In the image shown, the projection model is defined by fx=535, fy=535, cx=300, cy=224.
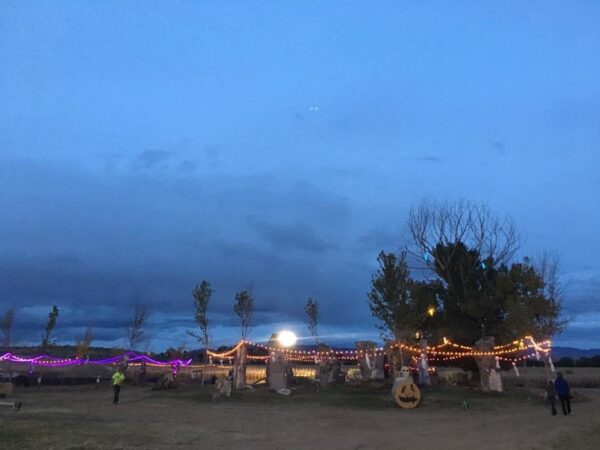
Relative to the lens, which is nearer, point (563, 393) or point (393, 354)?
point (563, 393)

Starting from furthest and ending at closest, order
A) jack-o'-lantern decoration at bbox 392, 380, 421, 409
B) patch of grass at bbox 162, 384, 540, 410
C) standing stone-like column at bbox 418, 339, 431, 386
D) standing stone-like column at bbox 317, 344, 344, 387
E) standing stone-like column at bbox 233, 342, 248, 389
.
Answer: standing stone-like column at bbox 317, 344, 344, 387 < standing stone-like column at bbox 418, 339, 431, 386 < standing stone-like column at bbox 233, 342, 248, 389 < patch of grass at bbox 162, 384, 540, 410 < jack-o'-lantern decoration at bbox 392, 380, 421, 409

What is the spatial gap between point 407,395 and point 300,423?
761 centimetres

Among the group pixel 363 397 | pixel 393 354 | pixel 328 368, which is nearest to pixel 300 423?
pixel 363 397

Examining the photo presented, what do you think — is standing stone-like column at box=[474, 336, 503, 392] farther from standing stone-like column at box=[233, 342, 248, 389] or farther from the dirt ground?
standing stone-like column at box=[233, 342, 248, 389]

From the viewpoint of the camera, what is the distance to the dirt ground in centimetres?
1475

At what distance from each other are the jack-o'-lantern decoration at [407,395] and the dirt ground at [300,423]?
0.45m

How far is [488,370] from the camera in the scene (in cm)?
3306

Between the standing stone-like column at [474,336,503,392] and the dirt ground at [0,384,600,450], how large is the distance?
71.0 inches

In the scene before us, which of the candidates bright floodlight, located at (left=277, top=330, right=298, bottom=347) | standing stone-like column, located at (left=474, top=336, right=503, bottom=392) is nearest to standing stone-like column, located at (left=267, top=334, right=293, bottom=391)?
bright floodlight, located at (left=277, top=330, right=298, bottom=347)

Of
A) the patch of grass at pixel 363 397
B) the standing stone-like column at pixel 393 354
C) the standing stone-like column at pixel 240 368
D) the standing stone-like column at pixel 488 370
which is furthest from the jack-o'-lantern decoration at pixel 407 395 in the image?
the standing stone-like column at pixel 393 354

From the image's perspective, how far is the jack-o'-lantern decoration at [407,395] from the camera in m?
25.1

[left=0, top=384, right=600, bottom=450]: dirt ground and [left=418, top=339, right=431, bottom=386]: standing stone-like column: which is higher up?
[left=418, top=339, right=431, bottom=386]: standing stone-like column

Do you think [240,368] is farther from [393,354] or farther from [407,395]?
[407,395]

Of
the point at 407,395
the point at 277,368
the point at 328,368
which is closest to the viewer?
the point at 407,395
